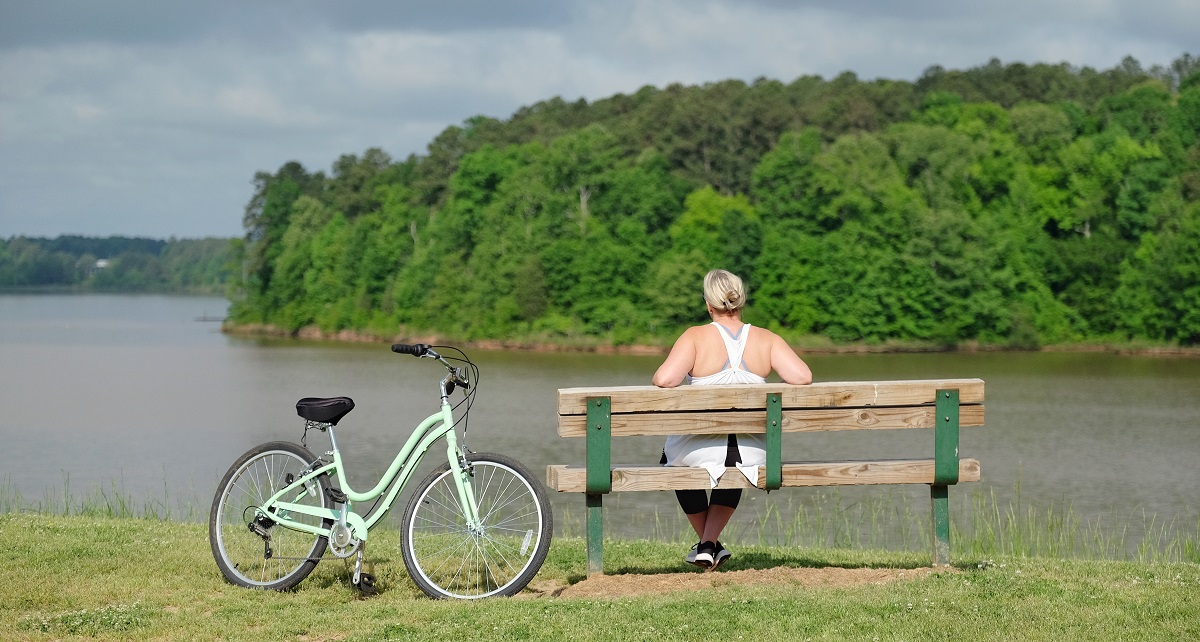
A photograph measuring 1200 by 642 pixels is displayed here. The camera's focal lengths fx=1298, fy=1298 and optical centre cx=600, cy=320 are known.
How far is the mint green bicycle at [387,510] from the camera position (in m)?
6.34

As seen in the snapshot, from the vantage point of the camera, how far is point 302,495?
21.9 ft

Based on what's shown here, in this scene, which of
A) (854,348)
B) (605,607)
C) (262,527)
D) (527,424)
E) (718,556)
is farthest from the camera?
(854,348)

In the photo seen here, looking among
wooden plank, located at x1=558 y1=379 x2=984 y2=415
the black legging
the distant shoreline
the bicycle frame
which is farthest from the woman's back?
the distant shoreline

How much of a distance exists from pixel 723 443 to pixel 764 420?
27cm

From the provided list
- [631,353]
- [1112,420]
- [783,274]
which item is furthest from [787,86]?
[1112,420]

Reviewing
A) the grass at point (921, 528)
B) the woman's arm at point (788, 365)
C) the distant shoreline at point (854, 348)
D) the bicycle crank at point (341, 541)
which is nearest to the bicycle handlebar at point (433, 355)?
the bicycle crank at point (341, 541)

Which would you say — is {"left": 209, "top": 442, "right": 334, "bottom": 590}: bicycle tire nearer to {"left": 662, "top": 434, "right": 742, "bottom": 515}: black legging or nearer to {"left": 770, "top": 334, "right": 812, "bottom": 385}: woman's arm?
{"left": 662, "top": 434, "right": 742, "bottom": 515}: black legging

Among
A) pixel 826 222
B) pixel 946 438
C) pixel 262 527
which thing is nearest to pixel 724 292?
pixel 946 438

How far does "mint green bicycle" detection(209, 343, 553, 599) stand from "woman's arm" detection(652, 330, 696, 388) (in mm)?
818

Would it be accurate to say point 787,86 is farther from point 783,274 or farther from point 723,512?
point 723,512

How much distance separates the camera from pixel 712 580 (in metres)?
6.56

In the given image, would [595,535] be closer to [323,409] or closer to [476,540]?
[476,540]

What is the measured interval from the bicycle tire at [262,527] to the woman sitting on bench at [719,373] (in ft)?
6.14

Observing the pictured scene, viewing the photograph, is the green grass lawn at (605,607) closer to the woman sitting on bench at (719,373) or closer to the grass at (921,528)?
the woman sitting on bench at (719,373)
